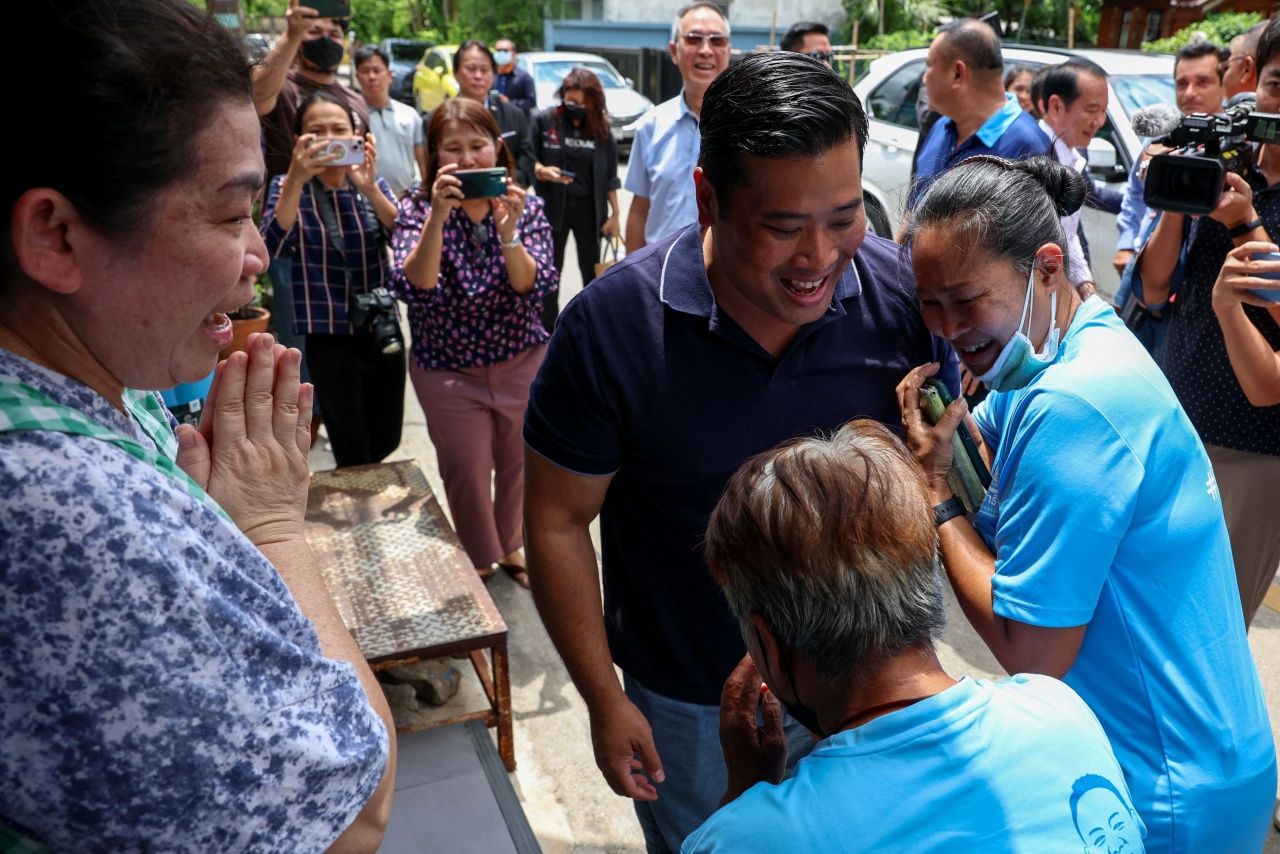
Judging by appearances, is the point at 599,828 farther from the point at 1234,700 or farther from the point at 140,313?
the point at 140,313

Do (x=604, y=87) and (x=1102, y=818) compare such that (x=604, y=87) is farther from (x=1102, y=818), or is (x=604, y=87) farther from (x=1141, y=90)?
(x=1102, y=818)

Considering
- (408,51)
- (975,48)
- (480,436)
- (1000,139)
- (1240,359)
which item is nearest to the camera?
(1240,359)

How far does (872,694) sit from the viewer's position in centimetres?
123

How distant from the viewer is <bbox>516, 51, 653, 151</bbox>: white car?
14.6 metres

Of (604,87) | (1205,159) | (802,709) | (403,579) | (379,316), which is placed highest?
(1205,159)

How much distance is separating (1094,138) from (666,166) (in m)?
3.12

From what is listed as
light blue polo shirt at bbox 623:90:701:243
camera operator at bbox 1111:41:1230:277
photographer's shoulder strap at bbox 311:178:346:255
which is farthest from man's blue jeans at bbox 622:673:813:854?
camera operator at bbox 1111:41:1230:277

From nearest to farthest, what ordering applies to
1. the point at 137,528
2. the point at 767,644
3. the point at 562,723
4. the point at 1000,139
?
the point at 137,528 → the point at 767,644 → the point at 562,723 → the point at 1000,139

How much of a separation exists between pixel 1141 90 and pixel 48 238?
694cm

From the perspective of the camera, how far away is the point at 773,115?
5.18 feet

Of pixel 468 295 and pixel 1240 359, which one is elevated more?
pixel 1240 359

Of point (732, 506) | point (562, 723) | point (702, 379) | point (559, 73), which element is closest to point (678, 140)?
point (562, 723)

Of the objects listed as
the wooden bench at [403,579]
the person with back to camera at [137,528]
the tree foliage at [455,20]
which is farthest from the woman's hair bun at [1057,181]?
the tree foliage at [455,20]

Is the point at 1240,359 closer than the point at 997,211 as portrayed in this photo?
No
